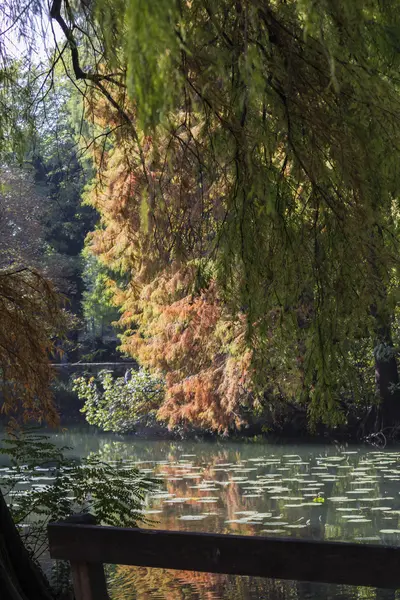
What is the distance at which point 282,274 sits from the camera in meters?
4.78

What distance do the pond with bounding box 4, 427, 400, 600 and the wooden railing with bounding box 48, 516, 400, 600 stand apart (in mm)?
3652

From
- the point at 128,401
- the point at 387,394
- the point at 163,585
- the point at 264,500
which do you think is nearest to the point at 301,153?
the point at 163,585

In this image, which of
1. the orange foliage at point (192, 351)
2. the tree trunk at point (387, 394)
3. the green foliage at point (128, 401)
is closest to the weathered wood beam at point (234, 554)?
the orange foliage at point (192, 351)

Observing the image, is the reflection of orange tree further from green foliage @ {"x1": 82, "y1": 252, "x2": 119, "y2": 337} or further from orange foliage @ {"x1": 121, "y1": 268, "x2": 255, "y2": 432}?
green foliage @ {"x1": 82, "y1": 252, "x2": 119, "y2": 337}

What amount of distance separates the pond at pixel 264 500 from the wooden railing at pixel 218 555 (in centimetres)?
365

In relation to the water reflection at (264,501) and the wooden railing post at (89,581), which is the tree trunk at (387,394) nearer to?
the water reflection at (264,501)

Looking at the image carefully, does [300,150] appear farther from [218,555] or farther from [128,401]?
[128,401]

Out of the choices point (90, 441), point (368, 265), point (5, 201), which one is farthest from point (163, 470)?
point (5, 201)

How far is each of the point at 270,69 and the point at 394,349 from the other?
1377 cm

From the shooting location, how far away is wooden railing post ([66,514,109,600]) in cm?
346

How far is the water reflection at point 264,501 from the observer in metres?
7.26

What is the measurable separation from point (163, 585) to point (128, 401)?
50.3 ft

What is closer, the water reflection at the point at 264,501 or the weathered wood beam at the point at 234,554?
the weathered wood beam at the point at 234,554

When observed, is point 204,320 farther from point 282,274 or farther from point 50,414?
point 282,274
